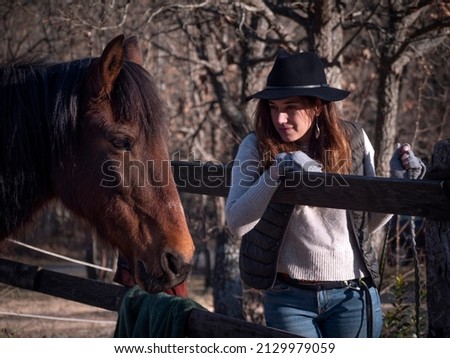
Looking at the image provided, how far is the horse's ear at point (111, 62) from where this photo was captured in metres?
3.33

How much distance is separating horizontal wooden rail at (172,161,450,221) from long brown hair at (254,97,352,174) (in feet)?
0.68

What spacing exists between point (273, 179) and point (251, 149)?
34cm

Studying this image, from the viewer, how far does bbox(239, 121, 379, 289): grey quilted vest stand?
3289 mm

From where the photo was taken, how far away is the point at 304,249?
3.30 metres

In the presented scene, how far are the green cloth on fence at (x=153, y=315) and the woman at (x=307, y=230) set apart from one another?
49 cm

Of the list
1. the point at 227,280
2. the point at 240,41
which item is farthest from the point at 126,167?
the point at 227,280

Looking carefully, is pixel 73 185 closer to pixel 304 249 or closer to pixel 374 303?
pixel 304 249

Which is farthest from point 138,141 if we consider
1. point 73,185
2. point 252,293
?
point 252,293

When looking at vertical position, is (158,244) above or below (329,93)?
below

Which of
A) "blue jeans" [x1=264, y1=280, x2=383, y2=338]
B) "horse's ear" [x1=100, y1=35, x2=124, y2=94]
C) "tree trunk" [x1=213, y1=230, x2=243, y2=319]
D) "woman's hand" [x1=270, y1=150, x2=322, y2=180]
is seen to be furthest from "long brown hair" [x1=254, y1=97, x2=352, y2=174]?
"tree trunk" [x1=213, y1=230, x2=243, y2=319]

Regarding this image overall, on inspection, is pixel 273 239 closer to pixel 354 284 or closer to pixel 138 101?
pixel 354 284

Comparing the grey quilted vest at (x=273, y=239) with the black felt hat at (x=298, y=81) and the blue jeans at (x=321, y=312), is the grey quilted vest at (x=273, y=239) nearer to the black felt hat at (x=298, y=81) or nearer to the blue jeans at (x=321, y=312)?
the blue jeans at (x=321, y=312)
